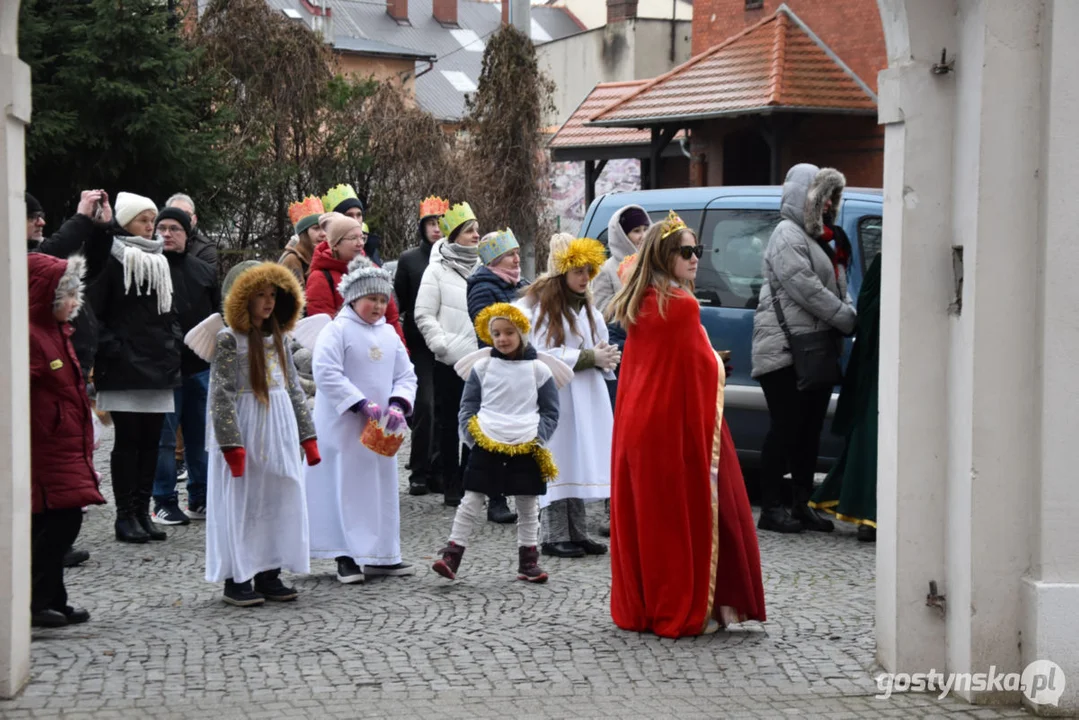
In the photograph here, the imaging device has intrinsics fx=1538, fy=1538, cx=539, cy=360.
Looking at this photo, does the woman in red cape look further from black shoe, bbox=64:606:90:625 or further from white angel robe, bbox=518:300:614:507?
black shoe, bbox=64:606:90:625

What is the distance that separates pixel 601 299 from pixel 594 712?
4602 millimetres

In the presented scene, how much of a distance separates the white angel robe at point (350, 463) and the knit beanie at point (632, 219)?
6.86 ft

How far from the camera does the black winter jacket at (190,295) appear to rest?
9703mm

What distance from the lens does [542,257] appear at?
2594cm

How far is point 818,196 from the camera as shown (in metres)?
9.43

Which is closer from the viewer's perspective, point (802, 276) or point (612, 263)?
point (802, 276)

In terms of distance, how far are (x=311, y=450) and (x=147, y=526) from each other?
2.27 metres

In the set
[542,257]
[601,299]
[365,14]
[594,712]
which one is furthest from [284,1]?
[594,712]

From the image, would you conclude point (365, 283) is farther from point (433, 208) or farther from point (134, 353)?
point (433, 208)

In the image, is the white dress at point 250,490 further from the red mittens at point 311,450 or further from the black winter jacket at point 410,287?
the black winter jacket at point 410,287

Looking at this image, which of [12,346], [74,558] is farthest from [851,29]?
[12,346]

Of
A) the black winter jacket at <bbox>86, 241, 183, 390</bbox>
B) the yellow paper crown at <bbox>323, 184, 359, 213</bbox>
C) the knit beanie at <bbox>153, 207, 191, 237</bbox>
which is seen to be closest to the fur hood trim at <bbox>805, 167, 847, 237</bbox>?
the yellow paper crown at <bbox>323, 184, 359, 213</bbox>

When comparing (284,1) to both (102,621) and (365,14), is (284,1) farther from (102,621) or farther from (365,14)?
(102,621)

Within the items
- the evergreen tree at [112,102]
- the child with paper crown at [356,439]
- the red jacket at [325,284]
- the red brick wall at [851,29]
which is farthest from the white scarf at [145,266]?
the red brick wall at [851,29]
